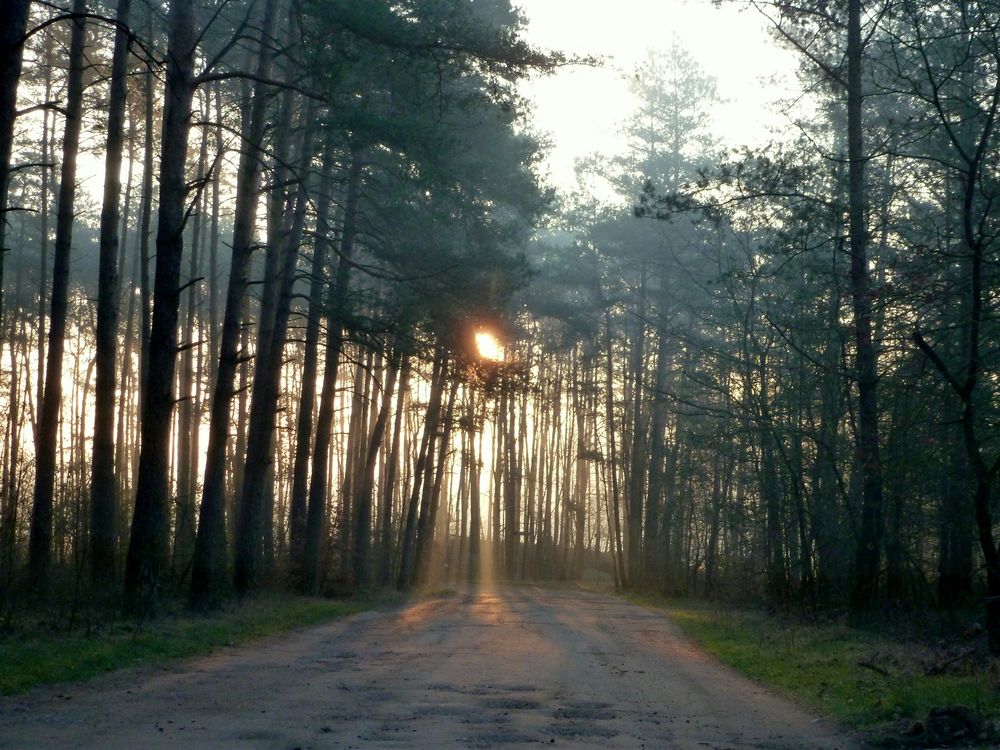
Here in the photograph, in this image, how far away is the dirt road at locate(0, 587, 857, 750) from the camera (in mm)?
6797

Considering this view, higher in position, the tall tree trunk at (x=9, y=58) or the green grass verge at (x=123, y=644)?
the tall tree trunk at (x=9, y=58)

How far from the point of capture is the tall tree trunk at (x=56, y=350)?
15.3 metres

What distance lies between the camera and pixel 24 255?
38562mm

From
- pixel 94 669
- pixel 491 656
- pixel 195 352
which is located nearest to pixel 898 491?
pixel 491 656

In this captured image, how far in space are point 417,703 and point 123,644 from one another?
4.24m

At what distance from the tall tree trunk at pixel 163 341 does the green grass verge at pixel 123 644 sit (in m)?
0.77

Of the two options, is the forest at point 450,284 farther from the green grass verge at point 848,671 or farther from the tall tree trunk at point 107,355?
the green grass verge at point 848,671

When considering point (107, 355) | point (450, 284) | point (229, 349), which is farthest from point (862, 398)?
point (107, 355)

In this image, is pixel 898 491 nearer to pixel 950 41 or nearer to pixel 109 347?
pixel 950 41

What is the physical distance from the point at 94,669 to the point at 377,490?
41.0 meters

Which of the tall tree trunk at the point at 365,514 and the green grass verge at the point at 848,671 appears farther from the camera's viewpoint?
the tall tree trunk at the point at 365,514

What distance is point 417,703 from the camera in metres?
8.15

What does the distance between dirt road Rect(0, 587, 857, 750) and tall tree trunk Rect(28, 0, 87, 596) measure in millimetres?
4358

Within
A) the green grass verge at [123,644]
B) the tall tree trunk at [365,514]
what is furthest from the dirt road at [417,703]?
the tall tree trunk at [365,514]
